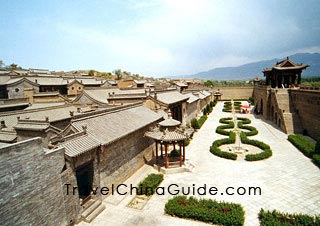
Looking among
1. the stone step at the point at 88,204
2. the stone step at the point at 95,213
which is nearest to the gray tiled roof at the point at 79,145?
the stone step at the point at 88,204

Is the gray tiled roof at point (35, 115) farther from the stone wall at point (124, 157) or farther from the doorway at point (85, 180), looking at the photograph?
the doorway at point (85, 180)

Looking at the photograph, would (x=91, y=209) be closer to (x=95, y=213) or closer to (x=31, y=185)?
(x=95, y=213)

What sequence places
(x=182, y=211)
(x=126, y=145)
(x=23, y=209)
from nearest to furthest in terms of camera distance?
(x=23, y=209) < (x=182, y=211) < (x=126, y=145)

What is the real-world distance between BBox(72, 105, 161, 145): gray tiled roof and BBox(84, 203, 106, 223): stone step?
3.58m

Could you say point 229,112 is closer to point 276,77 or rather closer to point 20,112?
point 276,77

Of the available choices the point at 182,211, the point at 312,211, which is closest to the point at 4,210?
the point at 182,211

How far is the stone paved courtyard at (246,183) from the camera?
11.6 m

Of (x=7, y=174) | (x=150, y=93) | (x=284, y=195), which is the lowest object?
(x=284, y=195)

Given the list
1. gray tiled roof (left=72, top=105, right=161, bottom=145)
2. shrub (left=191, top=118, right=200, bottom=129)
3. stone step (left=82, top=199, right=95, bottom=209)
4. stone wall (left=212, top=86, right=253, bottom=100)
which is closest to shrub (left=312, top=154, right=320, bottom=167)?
gray tiled roof (left=72, top=105, right=161, bottom=145)

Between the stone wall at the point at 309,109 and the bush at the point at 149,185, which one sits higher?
the stone wall at the point at 309,109

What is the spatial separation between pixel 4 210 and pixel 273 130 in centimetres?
3042

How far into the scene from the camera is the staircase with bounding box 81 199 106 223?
11312 mm

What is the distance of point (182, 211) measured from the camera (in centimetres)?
1141

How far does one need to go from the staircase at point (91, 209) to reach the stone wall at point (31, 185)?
110 centimetres
